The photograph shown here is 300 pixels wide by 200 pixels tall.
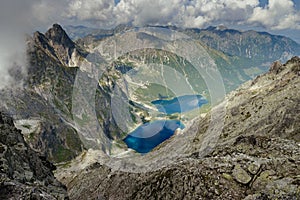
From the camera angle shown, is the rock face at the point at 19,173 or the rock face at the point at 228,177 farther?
the rock face at the point at 19,173

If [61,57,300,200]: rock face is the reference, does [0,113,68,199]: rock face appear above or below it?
above

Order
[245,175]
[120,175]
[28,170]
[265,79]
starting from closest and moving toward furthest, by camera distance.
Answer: [245,175]
[28,170]
[120,175]
[265,79]

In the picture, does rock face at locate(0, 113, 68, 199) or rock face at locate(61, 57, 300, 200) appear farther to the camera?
rock face at locate(0, 113, 68, 199)

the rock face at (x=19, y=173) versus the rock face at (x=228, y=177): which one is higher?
the rock face at (x=19, y=173)

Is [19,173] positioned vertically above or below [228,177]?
above

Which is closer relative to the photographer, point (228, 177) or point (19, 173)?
point (228, 177)

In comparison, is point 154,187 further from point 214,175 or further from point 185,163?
point 214,175

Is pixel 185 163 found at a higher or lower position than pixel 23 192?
lower

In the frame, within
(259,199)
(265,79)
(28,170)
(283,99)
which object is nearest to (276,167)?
(259,199)
